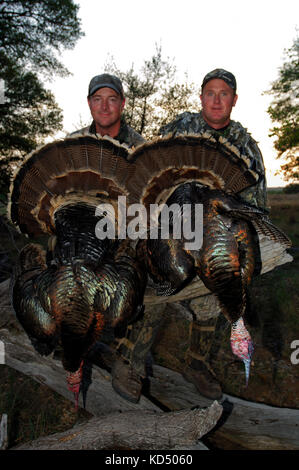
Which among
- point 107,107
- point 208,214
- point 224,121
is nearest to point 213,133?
point 224,121

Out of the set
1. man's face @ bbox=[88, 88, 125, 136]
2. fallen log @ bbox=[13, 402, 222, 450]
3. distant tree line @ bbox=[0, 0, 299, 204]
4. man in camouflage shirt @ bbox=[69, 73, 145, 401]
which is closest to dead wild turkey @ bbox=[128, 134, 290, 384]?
fallen log @ bbox=[13, 402, 222, 450]

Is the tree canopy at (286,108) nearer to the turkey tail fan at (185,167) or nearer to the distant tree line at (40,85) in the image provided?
the distant tree line at (40,85)

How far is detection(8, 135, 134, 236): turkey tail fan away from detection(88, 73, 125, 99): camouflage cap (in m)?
1.77

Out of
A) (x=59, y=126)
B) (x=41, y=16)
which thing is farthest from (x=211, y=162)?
(x=41, y=16)

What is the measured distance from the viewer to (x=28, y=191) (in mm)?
2434

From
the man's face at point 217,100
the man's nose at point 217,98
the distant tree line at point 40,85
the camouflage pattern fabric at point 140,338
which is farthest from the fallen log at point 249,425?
the distant tree line at point 40,85

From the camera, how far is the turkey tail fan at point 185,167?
A: 2.04 m

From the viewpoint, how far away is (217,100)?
362 cm

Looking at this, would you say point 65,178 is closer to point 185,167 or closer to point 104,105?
point 185,167

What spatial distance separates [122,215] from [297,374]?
4.20 m

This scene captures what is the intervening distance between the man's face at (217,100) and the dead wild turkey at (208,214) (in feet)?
5.57

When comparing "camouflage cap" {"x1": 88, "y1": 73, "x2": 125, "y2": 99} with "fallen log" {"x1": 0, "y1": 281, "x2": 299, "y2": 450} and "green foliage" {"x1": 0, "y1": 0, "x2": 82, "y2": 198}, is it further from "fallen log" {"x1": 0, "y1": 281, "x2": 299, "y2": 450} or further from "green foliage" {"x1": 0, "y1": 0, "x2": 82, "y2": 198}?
"green foliage" {"x1": 0, "y1": 0, "x2": 82, "y2": 198}

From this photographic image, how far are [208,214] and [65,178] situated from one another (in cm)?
101

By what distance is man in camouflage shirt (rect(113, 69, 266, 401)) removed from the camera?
3.56m
